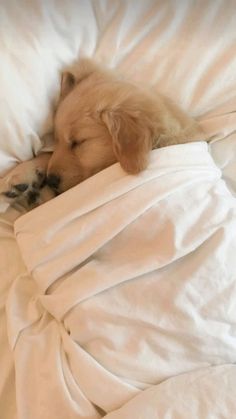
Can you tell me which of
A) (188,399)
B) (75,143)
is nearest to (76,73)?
(75,143)

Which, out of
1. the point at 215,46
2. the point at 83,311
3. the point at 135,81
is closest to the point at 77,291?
the point at 83,311

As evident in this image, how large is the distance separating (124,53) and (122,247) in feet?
1.52

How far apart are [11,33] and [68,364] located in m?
0.69

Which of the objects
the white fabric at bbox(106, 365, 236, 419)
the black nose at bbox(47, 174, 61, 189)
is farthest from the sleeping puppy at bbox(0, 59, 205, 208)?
the white fabric at bbox(106, 365, 236, 419)

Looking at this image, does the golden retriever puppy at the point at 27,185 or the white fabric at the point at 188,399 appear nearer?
the white fabric at the point at 188,399

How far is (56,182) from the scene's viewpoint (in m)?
1.16

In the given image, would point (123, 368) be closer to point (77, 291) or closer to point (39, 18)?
point (77, 291)

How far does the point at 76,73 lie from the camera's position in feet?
3.74

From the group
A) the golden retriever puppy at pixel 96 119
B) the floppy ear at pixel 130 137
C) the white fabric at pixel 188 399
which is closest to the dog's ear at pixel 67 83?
the golden retriever puppy at pixel 96 119

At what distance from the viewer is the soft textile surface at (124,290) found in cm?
94

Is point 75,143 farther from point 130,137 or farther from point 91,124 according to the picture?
point 130,137

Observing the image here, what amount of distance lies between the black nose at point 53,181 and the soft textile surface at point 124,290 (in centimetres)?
10

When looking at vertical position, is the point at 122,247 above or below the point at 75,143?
below

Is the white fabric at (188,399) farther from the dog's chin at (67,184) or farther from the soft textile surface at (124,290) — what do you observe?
the dog's chin at (67,184)
